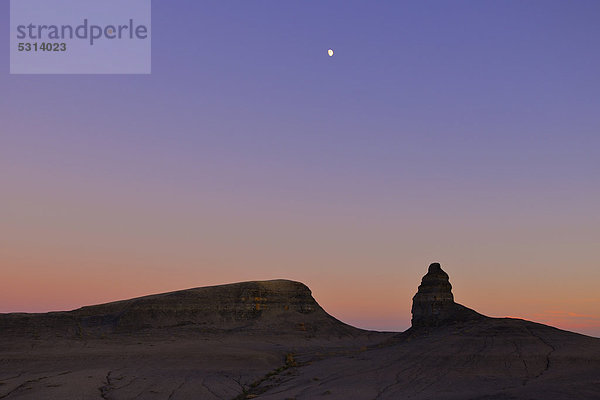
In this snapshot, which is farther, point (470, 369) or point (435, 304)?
point (435, 304)

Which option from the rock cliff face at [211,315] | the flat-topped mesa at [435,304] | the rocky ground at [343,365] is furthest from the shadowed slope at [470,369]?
the rock cliff face at [211,315]

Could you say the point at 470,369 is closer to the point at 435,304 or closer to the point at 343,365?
the point at 343,365

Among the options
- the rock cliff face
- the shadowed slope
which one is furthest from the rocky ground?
the rock cliff face

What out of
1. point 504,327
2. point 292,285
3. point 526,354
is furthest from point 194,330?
point 526,354

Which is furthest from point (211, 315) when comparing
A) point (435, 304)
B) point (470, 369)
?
point (470, 369)

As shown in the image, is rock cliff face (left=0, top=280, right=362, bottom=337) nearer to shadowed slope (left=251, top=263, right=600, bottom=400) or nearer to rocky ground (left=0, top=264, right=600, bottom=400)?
rocky ground (left=0, top=264, right=600, bottom=400)

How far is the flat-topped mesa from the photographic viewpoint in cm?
6066

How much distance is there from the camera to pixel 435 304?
206ft

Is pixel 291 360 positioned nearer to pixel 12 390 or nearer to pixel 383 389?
pixel 383 389

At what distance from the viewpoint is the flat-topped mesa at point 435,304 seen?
60656 millimetres

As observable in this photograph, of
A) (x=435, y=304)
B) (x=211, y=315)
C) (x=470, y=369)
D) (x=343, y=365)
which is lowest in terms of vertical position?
(x=343, y=365)

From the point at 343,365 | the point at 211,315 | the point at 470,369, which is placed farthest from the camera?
the point at 211,315

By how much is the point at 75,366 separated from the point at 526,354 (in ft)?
121

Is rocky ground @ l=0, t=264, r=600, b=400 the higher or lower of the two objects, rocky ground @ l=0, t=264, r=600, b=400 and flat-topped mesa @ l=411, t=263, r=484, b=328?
the lower
